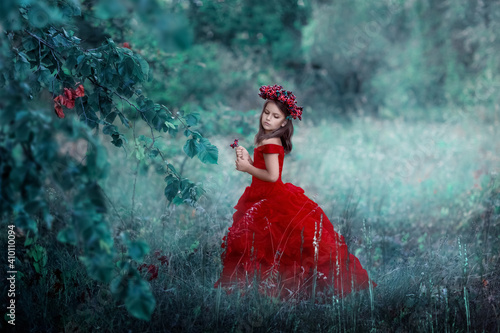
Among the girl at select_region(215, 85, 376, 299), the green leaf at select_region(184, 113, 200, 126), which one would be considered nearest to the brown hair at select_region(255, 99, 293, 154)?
the girl at select_region(215, 85, 376, 299)

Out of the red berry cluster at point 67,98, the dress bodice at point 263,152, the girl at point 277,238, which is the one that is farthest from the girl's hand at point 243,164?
the red berry cluster at point 67,98

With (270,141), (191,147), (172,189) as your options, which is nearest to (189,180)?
(172,189)

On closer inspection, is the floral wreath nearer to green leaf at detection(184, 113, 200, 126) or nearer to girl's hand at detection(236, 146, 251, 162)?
girl's hand at detection(236, 146, 251, 162)

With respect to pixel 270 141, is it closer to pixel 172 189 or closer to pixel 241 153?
pixel 241 153

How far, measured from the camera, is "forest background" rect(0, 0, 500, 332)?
1.53 m

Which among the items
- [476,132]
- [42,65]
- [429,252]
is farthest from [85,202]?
[476,132]

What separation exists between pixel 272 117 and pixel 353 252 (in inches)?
48.0

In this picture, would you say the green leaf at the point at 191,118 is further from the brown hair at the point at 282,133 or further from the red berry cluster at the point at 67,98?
the brown hair at the point at 282,133

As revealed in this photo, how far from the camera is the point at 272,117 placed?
3.00 meters

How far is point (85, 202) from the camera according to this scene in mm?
1480

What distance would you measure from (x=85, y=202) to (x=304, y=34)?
33.0 ft

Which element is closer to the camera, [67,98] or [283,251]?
[67,98]

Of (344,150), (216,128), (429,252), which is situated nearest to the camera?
(429,252)

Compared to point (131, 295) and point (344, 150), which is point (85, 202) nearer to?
point (131, 295)
